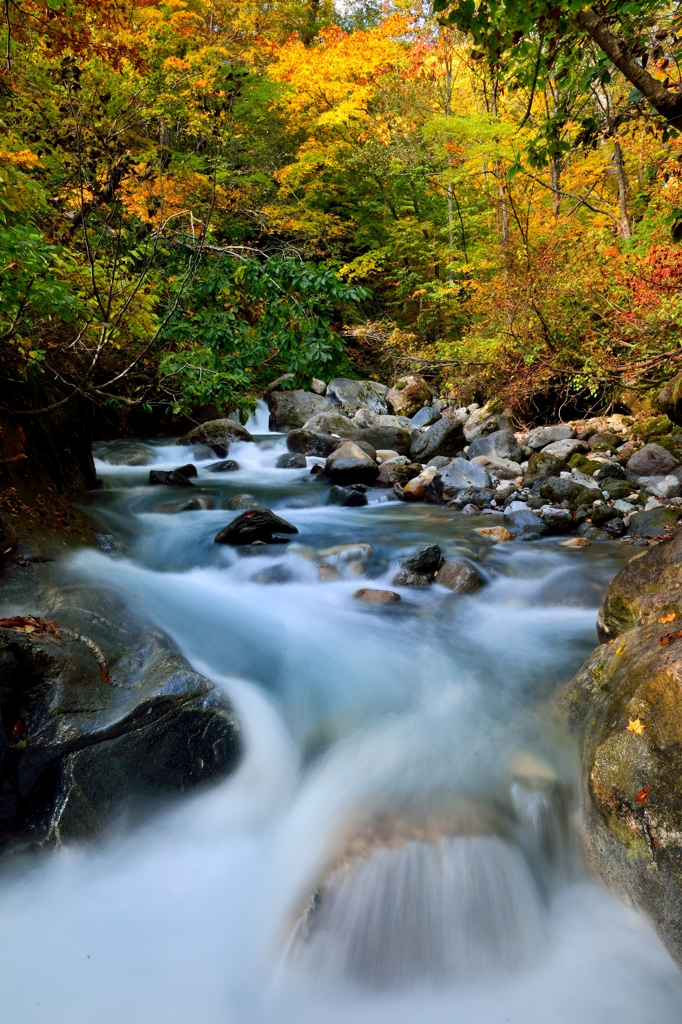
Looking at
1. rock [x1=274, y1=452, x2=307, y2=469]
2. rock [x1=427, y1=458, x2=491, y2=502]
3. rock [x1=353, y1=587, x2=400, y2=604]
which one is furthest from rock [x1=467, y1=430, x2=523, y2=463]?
rock [x1=353, y1=587, x2=400, y2=604]

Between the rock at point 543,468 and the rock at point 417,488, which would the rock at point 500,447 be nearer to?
the rock at point 543,468

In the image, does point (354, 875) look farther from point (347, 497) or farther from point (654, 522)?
point (347, 497)

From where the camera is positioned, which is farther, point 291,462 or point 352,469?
→ point 291,462

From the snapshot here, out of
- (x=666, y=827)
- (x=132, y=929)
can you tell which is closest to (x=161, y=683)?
(x=132, y=929)

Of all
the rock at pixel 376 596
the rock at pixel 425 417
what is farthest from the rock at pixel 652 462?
the rock at pixel 425 417

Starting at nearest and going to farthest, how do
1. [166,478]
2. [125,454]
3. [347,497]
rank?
[347,497]
[166,478]
[125,454]

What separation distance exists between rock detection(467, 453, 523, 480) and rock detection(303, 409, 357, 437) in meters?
3.42

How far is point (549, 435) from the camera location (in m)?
10.9

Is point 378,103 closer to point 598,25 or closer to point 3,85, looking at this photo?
point 3,85

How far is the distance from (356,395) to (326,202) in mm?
6384

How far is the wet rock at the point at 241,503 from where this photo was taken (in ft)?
28.2

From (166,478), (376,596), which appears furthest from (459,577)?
(166,478)

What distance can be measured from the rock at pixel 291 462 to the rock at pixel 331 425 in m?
1.50

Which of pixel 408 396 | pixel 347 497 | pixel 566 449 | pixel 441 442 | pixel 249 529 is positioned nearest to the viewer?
pixel 249 529
